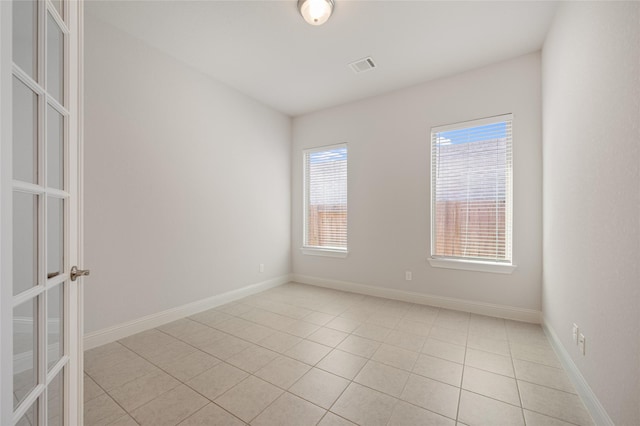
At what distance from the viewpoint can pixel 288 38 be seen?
8.57ft

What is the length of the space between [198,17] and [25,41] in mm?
1884

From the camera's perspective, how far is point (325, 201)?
443 centimetres

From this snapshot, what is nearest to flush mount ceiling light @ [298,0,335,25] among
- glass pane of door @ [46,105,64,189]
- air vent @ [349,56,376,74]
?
air vent @ [349,56,376,74]

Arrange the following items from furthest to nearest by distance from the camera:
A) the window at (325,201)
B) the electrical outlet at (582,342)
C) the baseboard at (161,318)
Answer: the window at (325,201), the baseboard at (161,318), the electrical outlet at (582,342)

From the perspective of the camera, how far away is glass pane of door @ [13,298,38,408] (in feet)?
2.60

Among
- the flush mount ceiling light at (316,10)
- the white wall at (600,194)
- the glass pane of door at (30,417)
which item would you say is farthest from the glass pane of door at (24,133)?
the white wall at (600,194)

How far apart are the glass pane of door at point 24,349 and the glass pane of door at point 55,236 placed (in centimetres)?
19

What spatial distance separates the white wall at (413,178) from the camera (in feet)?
9.33

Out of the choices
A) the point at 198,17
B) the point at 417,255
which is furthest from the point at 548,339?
the point at 198,17

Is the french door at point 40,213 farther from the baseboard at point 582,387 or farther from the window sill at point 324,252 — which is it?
the window sill at point 324,252

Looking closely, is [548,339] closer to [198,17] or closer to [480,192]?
[480,192]

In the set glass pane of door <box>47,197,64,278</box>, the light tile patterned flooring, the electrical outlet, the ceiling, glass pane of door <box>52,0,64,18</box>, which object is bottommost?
the light tile patterned flooring

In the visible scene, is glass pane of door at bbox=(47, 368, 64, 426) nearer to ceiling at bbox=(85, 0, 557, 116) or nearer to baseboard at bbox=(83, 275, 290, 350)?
baseboard at bbox=(83, 275, 290, 350)

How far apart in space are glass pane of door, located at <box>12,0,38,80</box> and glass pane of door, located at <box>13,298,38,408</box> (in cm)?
80
